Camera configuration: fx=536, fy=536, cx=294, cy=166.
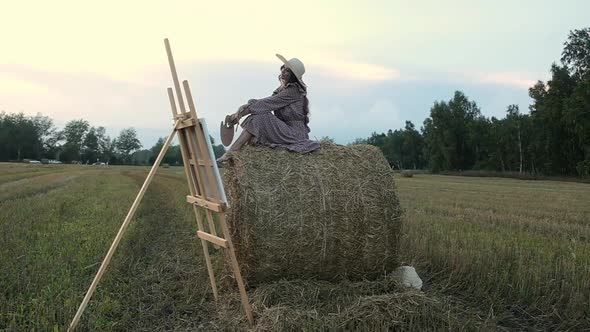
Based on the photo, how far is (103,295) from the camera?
5387 mm

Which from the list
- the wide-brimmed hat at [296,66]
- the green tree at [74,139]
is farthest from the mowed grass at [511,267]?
the green tree at [74,139]

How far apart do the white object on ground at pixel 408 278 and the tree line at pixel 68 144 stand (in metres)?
81.4

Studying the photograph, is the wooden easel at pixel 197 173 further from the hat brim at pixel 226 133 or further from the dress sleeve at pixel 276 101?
the dress sleeve at pixel 276 101

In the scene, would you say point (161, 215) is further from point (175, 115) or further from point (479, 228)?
point (175, 115)

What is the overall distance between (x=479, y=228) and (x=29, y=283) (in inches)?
295

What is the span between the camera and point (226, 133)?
5.85m

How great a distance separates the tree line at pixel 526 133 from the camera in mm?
49509

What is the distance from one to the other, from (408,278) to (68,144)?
422 ft

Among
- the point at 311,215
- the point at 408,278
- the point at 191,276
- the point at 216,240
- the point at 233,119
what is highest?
the point at 233,119

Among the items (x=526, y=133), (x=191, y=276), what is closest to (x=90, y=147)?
(x=526, y=133)

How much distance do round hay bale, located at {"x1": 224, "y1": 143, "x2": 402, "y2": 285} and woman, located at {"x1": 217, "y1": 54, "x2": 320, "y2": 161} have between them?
18 centimetres

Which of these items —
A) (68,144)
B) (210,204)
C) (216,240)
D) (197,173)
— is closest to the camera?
(210,204)

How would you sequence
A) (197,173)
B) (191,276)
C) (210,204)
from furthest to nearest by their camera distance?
(191,276), (197,173), (210,204)

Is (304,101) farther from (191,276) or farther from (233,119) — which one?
(191,276)
